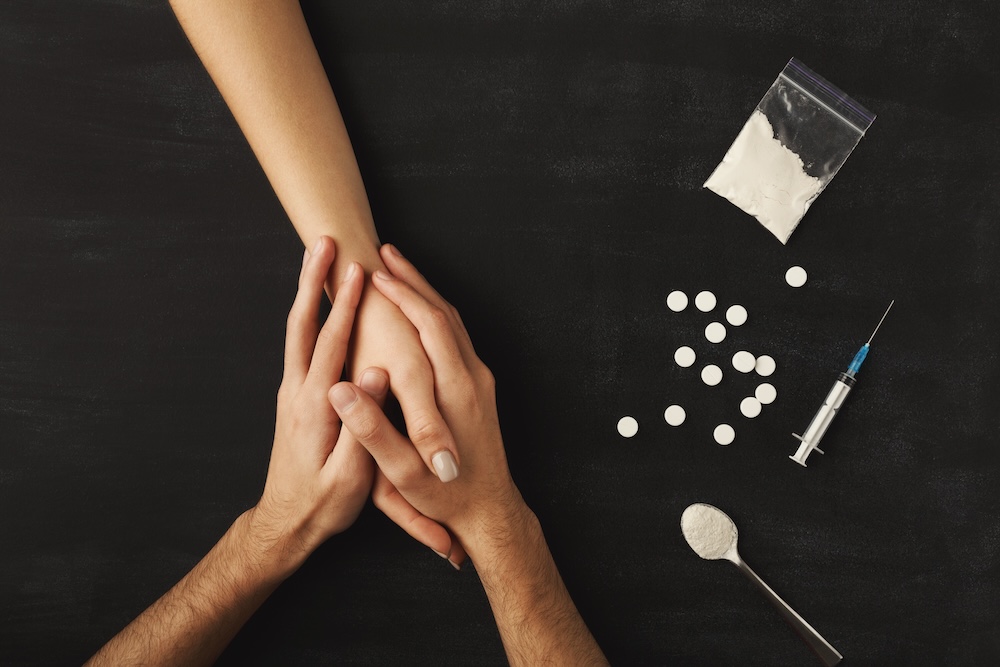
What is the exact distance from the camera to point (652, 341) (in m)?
1.00

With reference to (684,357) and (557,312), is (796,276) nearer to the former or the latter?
(684,357)

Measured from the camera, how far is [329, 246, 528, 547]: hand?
882 millimetres

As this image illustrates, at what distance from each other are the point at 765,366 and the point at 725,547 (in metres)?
0.26

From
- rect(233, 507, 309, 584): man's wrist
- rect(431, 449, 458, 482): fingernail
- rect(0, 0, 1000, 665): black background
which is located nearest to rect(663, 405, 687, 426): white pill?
rect(0, 0, 1000, 665): black background

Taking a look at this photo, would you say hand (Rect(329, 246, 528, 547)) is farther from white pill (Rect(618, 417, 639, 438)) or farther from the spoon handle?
the spoon handle

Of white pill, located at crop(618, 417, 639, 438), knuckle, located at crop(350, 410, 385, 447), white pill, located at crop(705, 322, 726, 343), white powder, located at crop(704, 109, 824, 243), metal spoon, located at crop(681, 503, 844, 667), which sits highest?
white powder, located at crop(704, 109, 824, 243)

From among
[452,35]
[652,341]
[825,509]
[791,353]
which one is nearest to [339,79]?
[452,35]

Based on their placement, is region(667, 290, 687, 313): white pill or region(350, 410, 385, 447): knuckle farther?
region(667, 290, 687, 313): white pill

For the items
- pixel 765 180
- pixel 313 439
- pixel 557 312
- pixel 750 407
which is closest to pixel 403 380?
pixel 313 439

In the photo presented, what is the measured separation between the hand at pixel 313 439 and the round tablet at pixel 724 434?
473 millimetres

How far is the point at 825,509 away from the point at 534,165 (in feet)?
→ 2.12

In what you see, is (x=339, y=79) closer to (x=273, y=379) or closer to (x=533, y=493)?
(x=273, y=379)

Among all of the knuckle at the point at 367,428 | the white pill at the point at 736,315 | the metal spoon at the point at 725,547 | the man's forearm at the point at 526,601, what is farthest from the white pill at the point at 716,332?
the knuckle at the point at 367,428

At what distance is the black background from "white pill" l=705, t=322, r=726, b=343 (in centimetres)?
2
